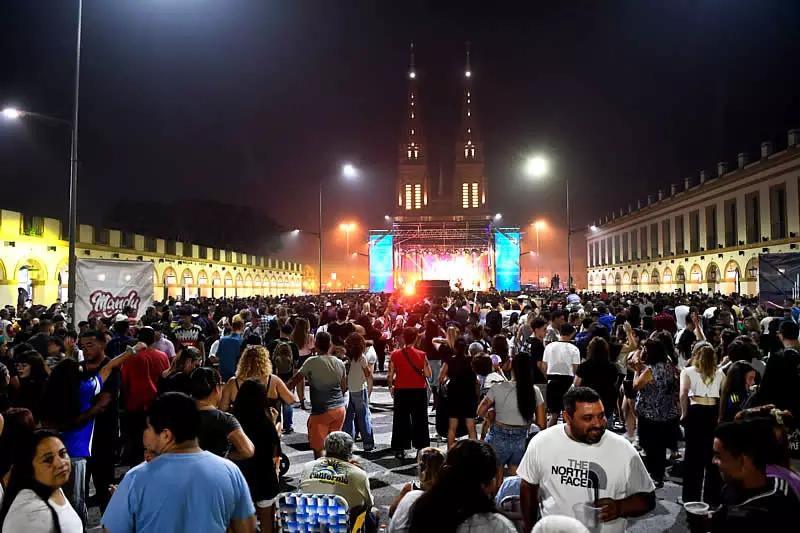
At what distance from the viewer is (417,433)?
26.9 ft

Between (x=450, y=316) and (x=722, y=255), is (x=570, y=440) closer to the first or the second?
(x=450, y=316)

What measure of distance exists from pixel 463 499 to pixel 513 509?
53.8 inches

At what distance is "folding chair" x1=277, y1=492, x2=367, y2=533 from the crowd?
20 centimetres

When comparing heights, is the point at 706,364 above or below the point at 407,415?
above

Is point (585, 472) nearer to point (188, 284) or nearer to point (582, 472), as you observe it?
point (582, 472)

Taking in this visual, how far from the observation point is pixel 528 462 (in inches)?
141

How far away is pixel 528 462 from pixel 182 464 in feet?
6.20

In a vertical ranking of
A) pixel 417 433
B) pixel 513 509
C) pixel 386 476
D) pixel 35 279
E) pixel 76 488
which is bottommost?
pixel 386 476

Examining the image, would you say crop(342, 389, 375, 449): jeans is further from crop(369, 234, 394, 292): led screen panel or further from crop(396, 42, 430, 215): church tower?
crop(396, 42, 430, 215): church tower

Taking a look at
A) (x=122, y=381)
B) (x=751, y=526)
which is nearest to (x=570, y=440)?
(x=751, y=526)

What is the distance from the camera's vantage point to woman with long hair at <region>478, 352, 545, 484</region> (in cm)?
583

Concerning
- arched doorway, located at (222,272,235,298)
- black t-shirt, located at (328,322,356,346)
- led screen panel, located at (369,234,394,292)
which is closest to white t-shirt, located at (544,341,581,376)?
black t-shirt, located at (328,322,356,346)

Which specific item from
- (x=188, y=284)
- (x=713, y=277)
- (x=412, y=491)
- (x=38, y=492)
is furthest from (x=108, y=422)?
(x=713, y=277)

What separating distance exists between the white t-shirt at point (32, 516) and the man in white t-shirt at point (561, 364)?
21.8ft
